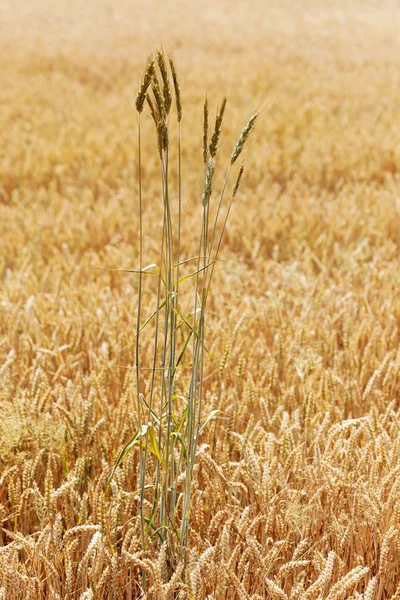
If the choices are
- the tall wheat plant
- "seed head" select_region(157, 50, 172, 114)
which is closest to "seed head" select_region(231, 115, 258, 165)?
the tall wheat plant

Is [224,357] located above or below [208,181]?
below

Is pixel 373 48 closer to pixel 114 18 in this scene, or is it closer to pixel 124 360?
pixel 114 18

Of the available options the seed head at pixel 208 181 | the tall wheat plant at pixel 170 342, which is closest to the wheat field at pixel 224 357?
the tall wheat plant at pixel 170 342

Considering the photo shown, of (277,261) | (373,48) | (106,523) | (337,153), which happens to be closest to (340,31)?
(373,48)

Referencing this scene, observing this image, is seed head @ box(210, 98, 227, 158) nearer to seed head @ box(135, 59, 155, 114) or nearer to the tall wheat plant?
the tall wheat plant

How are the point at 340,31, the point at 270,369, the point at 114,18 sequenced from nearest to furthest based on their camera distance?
the point at 270,369 < the point at 340,31 < the point at 114,18

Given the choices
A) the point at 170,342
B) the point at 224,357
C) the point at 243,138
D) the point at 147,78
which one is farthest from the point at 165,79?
the point at 224,357

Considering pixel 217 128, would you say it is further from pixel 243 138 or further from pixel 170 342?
pixel 170 342

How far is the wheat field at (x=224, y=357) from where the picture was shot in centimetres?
124

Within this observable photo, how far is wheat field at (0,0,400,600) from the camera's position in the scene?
1.24m

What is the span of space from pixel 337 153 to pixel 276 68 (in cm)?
392

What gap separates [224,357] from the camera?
1599 millimetres

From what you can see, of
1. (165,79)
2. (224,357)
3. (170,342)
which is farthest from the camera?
(224,357)

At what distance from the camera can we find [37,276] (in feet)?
9.49
